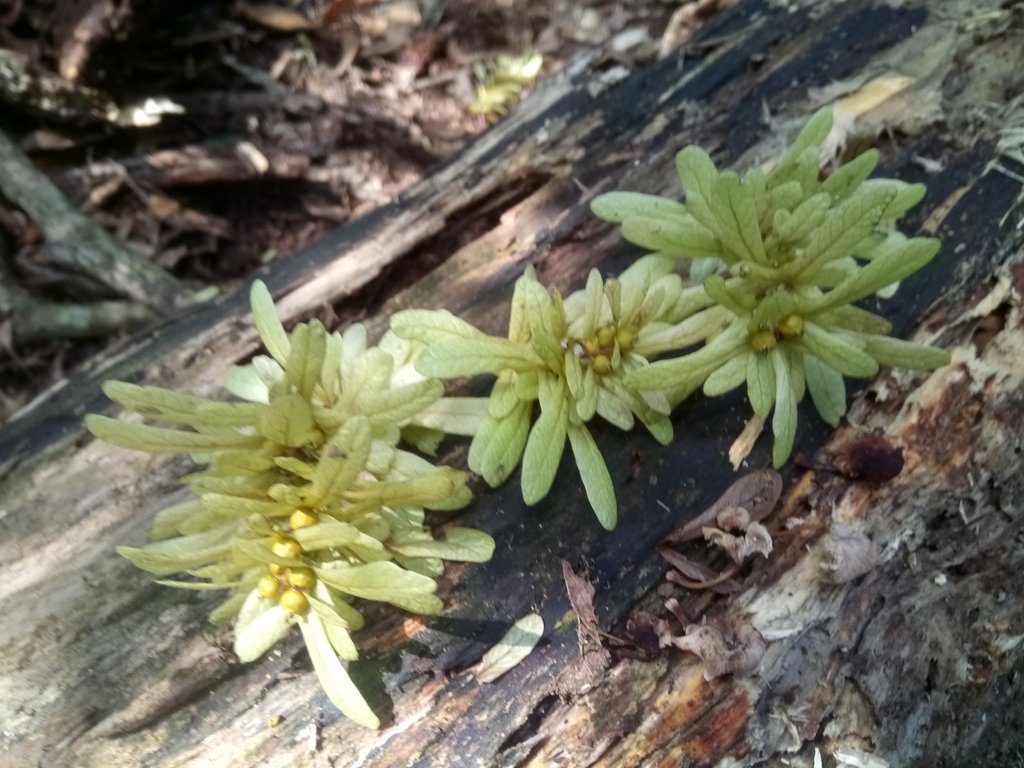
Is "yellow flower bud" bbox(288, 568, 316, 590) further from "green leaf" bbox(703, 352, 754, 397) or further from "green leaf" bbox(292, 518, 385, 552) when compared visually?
"green leaf" bbox(703, 352, 754, 397)

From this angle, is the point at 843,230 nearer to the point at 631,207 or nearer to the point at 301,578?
the point at 631,207

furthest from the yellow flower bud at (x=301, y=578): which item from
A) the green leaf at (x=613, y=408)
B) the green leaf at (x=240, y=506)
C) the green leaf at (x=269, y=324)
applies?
the green leaf at (x=613, y=408)

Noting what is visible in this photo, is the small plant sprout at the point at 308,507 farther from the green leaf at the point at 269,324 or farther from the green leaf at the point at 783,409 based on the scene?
the green leaf at the point at 783,409

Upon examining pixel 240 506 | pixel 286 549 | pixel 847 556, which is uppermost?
pixel 240 506

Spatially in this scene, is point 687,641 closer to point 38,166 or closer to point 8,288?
point 8,288

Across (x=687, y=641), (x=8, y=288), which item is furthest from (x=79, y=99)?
(x=687, y=641)

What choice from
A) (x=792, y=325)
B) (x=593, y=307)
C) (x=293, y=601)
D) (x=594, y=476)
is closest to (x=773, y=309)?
(x=792, y=325)
